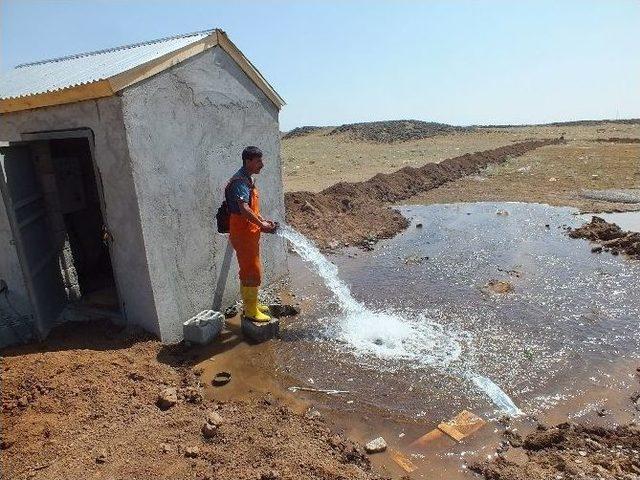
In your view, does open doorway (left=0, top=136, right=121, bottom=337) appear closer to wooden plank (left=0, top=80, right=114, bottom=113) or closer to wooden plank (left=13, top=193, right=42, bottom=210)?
wooden plank (left=13, top=193, right=42, bottom=210)

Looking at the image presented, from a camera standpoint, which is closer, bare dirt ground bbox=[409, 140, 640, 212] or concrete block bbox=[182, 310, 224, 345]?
concrete block bbox=[182, 310, 224, 345]

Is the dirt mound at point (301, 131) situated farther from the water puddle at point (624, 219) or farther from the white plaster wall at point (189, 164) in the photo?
the white plaster wall at point (189, 164)

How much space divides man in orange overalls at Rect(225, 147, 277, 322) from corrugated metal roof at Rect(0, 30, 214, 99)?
165cm

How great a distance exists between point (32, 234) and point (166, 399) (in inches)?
117

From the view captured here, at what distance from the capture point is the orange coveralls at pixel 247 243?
556cm

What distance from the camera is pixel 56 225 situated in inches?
241

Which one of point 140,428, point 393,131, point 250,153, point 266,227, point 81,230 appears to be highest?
point 393,131

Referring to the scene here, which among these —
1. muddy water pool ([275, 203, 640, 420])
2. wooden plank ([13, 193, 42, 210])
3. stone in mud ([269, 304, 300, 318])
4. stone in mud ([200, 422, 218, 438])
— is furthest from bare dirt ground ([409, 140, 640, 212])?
stone in mud ([200, 422, 218, 438])

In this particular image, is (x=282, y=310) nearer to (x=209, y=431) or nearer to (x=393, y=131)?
(x=209, y=431)

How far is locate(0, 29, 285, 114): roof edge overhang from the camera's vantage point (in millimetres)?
4676

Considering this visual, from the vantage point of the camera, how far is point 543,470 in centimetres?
355

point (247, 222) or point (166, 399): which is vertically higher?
point (247, 222)

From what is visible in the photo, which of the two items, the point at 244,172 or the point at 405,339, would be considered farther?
the point at 405,339

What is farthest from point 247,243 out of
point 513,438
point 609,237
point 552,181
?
point 552,181
